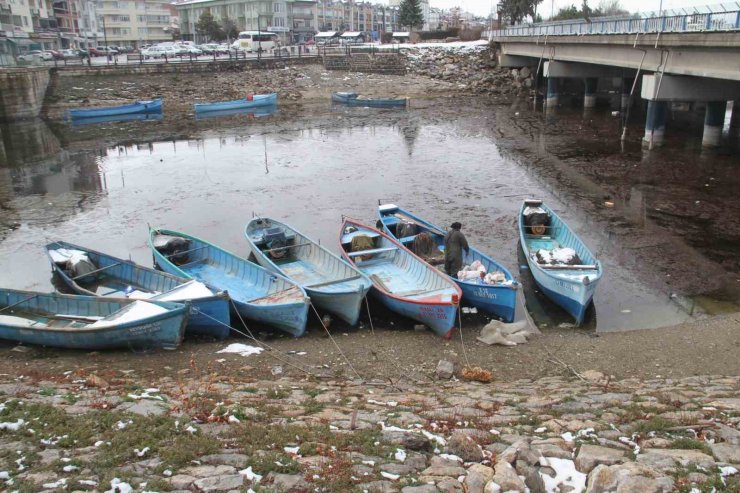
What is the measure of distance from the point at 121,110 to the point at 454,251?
135 feet

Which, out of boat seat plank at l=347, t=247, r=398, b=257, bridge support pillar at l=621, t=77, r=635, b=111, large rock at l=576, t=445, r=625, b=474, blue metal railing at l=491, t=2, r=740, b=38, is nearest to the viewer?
large rock at l=576, t=445, r=625, b=474

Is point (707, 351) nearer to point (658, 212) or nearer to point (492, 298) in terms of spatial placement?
point (492, 298)

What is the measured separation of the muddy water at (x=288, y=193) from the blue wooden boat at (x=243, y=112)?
27.0 feet

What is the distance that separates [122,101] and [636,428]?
52.9 meters

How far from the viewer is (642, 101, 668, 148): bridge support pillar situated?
31.4m

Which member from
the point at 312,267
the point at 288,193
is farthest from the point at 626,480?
the point at 288,193

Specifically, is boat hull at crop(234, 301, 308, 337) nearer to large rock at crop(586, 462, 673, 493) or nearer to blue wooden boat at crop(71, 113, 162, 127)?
large rock at crop(586, 462, 673, 493)

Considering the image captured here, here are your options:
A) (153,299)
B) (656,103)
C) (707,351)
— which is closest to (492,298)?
(707,351)

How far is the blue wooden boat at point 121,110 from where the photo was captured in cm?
4569

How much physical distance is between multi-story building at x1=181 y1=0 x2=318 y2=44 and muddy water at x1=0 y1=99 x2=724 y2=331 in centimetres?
8036

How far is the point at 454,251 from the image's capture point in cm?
1425

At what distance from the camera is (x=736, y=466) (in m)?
5.84

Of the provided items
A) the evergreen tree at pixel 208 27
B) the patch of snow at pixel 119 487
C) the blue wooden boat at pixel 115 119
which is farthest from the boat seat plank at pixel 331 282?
the evergreen tree at pixel 208 27

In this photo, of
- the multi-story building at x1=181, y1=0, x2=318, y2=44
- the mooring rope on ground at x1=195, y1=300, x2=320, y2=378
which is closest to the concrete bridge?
the mooring rope on ground at x1=195, y1=300, x2=320, y2=378
